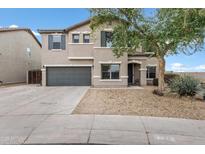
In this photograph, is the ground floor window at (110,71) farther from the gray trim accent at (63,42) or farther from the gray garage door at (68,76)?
the gray trim accent at (63,42)

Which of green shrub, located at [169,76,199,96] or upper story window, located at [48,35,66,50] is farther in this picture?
upper story window, located at [48,35,66,50]

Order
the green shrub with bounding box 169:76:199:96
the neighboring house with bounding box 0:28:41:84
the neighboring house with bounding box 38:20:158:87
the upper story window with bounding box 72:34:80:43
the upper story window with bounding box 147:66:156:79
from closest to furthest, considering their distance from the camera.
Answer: the green shrub with bounding box 169:76:199:96 → the neighboring house with bounding box 38:20:158:87 → the upper story window with bounding box 72:34:80:43 → the neighboring house with bounding box 0:28:41:84 → the upper story window with bounding box 147:66:156:79

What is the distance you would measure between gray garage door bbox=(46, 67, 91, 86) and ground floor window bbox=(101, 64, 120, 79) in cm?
202

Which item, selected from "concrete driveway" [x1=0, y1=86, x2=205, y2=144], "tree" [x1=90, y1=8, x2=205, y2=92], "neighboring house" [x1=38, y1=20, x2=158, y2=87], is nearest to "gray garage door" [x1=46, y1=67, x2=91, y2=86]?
"neighboring house" [x1=38, y1=20, x2=158, y2=87]

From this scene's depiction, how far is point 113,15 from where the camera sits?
16.2 m

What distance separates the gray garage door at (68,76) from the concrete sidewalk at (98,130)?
1674cm

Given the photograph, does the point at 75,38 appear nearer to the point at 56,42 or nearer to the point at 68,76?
the point at 56,42

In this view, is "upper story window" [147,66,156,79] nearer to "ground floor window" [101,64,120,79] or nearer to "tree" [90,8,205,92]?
"ground floor window" [101,64,120,79]

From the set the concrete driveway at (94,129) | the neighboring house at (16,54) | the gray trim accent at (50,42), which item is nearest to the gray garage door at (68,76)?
the gray trim accent at (50,42)

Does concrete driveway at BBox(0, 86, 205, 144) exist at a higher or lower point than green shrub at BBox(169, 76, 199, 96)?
lower

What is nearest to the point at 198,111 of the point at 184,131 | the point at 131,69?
the point at 184,131

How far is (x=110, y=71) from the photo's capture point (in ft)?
82.2

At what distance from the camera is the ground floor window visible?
25016mm
